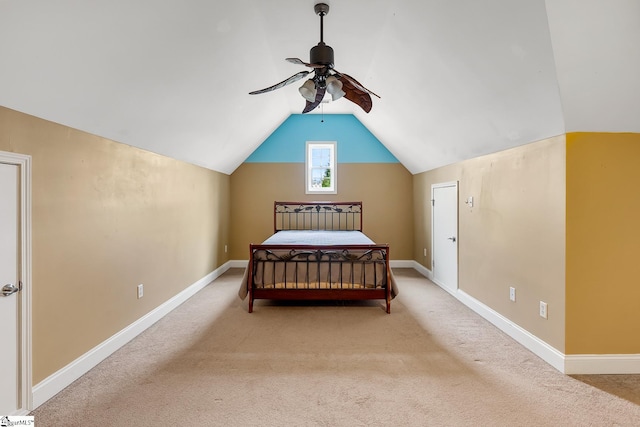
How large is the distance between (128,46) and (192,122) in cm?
145

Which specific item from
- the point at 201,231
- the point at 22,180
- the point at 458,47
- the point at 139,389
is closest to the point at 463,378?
the point at 139,389

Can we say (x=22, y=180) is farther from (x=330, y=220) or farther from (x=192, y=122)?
(x=330, y=220)

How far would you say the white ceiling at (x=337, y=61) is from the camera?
181cm

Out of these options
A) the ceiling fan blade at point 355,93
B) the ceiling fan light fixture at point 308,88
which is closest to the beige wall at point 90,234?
the ceiling fan light fixture at point 308,88

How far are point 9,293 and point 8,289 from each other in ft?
0.08

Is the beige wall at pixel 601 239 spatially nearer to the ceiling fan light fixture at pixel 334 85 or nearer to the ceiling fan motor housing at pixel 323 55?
the ceiling fan light fixture at pixel 334 85

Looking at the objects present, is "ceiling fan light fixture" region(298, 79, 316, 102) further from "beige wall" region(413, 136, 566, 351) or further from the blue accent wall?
the blue accent wall

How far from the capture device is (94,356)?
2531 mm

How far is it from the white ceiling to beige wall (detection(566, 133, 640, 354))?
0.65 ft

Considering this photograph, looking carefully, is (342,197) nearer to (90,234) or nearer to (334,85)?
(334,85)

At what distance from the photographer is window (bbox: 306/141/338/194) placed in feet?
20.8

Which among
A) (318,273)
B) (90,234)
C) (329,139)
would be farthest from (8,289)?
(329,139)

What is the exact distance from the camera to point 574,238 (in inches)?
94.5

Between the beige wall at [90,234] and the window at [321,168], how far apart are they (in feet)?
9.22
